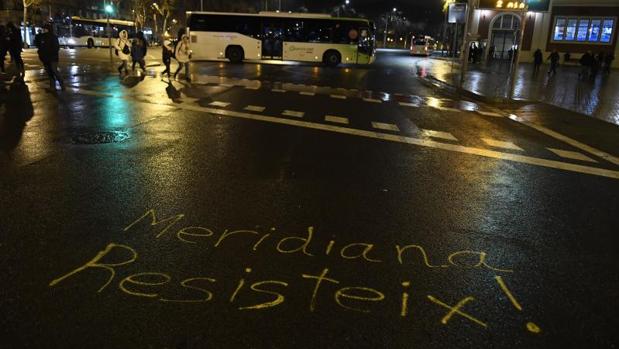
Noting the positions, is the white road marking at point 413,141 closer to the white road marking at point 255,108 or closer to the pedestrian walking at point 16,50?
the white road marking at point 255,108

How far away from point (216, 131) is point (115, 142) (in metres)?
2.02

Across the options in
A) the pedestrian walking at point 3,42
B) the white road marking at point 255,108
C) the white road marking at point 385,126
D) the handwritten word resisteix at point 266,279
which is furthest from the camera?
the pedestrian walking at point 3,42

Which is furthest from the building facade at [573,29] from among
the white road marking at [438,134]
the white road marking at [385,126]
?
the white road marking at [438,134]

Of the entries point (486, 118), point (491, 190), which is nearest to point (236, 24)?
point (486, 118)

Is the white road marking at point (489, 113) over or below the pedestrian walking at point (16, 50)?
below

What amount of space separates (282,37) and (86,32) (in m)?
37.3

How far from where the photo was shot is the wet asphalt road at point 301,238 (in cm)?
330

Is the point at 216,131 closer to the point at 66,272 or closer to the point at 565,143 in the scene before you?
the point at 66,272

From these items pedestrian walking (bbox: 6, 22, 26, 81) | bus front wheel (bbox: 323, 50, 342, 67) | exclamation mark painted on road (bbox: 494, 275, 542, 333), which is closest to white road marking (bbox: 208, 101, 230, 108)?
pedestrian walking (bbox: 6, 22, 26, 81)

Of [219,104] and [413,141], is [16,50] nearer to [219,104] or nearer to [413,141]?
[219,104]

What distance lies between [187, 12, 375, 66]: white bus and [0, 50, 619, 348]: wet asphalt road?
25.2 m

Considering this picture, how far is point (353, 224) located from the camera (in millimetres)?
5168

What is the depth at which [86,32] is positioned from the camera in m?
60.8

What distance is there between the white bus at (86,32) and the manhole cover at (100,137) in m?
51.5
